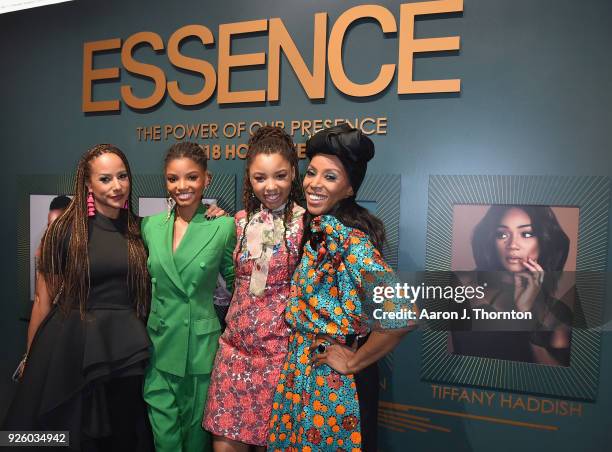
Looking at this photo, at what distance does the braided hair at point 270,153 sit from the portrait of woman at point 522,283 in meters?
1.05

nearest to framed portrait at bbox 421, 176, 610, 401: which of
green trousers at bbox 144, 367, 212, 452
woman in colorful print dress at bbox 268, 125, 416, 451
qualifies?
woman in colorful print dress at bbox 268, 125, 416, 451

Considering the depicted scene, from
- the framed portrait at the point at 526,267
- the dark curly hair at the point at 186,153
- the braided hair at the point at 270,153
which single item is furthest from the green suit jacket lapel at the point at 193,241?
the framed portrait at the point at 526,267

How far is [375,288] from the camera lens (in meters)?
1.68

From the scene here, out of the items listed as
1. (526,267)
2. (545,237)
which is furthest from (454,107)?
(526,267)

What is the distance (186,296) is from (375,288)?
0.98 meters

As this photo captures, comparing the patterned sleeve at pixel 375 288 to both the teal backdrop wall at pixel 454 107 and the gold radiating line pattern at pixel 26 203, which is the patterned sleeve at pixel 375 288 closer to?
the teal backdrop wall at pixel 454 107

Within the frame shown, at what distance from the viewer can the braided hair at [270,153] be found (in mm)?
2037

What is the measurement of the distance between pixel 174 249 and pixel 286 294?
25.0 inches

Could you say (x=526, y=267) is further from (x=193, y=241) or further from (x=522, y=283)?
(x=193, y=241)

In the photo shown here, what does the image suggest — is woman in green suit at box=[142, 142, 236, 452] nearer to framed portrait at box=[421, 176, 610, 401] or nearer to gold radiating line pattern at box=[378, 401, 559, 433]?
gold radiating line pattern at box=[378, 401, 559, 433]

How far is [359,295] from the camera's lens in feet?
5.73

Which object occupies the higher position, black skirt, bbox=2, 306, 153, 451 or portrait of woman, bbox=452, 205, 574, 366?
portrait of woman, bbox=452, 205, 574, 366

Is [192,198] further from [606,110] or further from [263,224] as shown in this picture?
[606,110]

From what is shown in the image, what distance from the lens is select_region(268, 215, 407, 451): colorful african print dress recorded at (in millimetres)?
1741
